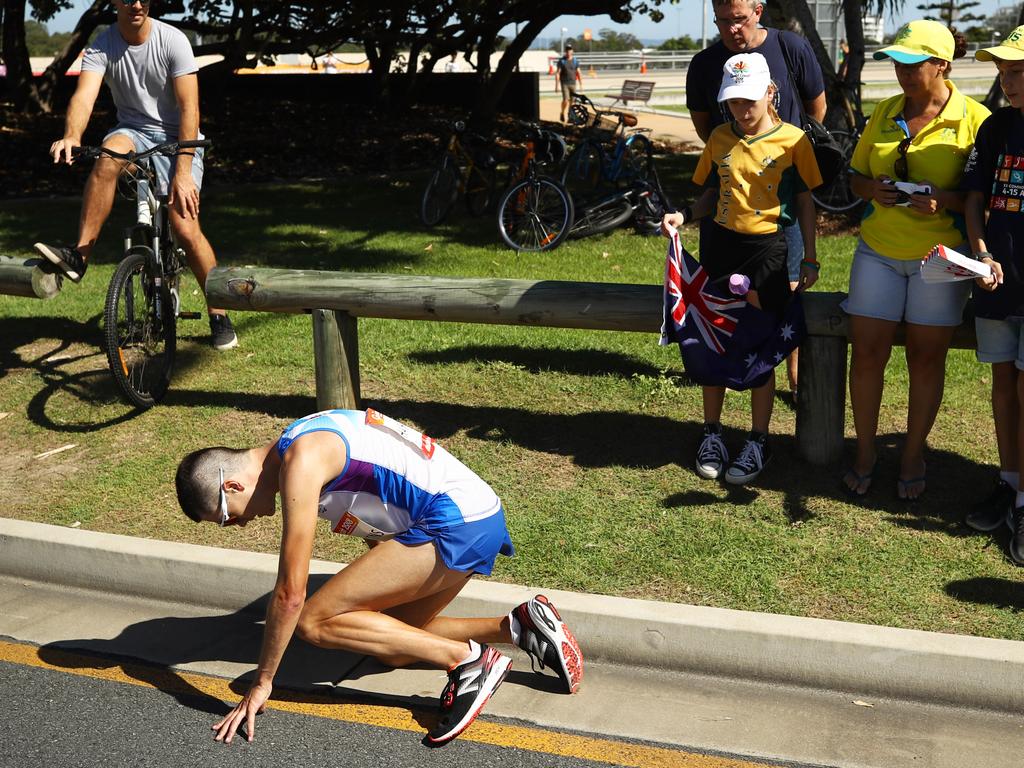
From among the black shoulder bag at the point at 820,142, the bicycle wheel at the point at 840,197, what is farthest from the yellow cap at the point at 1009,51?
the bicycle wheel at the point at 840,197

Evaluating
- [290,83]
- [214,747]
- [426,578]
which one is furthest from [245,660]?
[290,83]

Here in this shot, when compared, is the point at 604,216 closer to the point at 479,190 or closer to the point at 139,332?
the point at 479,190

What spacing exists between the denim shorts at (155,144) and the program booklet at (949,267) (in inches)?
159

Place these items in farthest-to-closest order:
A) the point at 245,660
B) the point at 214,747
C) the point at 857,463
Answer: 1. the point at 857,463
2. the point at 245,660
3. the point at 214,747

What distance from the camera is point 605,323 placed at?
18.0 feet

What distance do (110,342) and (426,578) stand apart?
2951 mm

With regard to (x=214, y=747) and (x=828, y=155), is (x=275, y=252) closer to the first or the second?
(x=828, y=155)

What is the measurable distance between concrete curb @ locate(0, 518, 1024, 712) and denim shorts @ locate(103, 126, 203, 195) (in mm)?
2496

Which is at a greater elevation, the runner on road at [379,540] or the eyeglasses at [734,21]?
the eyeglasses at [734,21]

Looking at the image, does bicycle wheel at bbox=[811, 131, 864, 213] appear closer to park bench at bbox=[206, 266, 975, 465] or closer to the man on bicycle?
park bench at bbox=[206, 266, 975, 465]

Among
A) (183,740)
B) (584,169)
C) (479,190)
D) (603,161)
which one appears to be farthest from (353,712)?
(584,169)

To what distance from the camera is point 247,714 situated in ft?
11.8

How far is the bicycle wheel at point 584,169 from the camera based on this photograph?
1291 centimetres

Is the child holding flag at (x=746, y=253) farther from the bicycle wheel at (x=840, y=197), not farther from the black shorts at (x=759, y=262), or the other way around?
the bicycle wheel at (x=840, y=197)
